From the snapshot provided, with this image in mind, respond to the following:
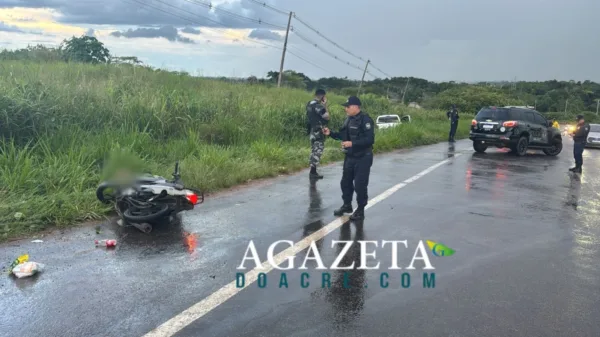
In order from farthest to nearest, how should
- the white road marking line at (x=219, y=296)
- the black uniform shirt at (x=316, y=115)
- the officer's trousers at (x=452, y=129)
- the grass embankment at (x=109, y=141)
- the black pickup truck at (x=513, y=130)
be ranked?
the officer's trousers at (x=452, y=129), the black pickup truck at (x=513, y=130), the black uniform shirt at (x=316, y=115), the grass embankment at (x=109, y=141), the white road marking line at (x=219, y=296)

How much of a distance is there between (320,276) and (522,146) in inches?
583

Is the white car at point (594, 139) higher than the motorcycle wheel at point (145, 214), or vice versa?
the white car at point (594, 139)

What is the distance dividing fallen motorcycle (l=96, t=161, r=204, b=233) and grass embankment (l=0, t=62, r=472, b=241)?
45cm

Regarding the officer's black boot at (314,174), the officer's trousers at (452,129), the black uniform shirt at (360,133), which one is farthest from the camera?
the officer's trousers at (452,129)

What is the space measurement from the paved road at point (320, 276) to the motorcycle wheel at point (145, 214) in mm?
183

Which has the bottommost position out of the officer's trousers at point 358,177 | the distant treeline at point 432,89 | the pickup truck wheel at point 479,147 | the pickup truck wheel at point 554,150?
the officer's trousers at point 358,177

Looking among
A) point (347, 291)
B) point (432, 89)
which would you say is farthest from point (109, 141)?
point (432, 89)

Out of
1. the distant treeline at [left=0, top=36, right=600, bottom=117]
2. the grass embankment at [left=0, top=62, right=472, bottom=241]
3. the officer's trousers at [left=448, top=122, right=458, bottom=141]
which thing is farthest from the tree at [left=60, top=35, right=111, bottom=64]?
the officer's trousers at [left=448, top=122, right=458, bottom=141]

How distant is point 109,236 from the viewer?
19.5 ft

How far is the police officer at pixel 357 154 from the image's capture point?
704 centimetres

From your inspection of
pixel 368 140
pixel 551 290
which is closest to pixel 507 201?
pixel 368 140

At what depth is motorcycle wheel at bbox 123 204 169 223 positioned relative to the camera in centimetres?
609

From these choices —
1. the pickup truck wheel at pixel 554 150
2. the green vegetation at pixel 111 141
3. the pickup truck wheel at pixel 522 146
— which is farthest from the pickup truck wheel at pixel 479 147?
the green vegetation at pixel 111 141

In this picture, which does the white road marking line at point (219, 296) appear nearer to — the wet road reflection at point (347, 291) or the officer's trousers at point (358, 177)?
the wet road reflection at point (347, 291)
